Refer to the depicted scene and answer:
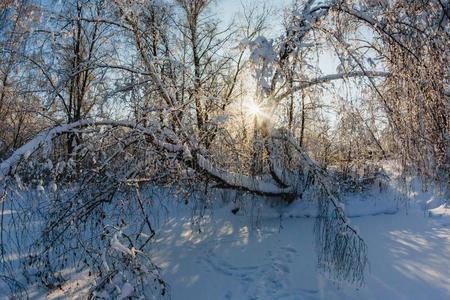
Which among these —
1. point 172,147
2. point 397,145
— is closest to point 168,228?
point 172,147

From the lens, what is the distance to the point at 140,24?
612 cm

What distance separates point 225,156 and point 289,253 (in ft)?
5.80

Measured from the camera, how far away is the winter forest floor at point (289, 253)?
4859mm

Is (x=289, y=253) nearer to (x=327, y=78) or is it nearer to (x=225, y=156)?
(x=225, y=156)

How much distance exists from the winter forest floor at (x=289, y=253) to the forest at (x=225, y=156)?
0.03 m

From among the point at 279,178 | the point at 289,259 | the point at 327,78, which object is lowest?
the point at 289,259

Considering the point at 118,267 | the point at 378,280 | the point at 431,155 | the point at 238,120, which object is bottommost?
the point at 378,280

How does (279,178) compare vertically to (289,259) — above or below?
above

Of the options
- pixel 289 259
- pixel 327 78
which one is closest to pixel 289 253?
pixel 289 259

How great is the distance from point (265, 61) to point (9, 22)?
3435mm

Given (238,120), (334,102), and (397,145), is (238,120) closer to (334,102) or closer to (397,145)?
(334,102)

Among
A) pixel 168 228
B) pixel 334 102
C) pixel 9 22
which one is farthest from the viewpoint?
pixel 168 228

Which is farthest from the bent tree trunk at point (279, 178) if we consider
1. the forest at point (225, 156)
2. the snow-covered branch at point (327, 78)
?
the snow-covered branch at point (327, 78)

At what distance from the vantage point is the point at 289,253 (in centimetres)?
622
